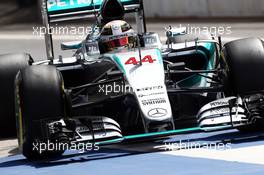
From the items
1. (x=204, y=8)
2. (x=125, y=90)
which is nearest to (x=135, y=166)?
(x=125, y=90)

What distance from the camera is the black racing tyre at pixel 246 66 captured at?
7.96 m

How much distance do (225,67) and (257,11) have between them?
37.4ft

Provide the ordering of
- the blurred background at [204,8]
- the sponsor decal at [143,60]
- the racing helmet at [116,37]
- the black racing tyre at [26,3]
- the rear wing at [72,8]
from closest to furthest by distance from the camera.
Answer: the sponsor decal at [143,60], the racing helmet at [116,37], the rear wing at [72,8], the blurred background at [204,8], the black racing tyre at [26,3]

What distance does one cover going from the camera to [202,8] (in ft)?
67.7

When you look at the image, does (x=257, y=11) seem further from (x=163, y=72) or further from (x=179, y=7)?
(x=163, y=72)

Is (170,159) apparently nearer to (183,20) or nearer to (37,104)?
(37,104)

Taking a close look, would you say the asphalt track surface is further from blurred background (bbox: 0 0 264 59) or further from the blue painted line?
blurred background (bbox: 0 0 264 59)

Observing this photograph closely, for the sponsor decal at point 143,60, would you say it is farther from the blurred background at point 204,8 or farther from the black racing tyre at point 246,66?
the blurred background at point 204,8

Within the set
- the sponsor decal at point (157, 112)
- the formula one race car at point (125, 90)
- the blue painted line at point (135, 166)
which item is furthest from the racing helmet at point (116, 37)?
the blue painted line at point (135, 166)

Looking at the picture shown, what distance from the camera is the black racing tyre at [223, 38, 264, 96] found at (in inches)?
313

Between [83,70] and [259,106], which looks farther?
[83,70]

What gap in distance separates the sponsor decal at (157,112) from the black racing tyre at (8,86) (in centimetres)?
219

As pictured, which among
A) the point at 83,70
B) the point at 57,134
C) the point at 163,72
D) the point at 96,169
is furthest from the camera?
the point at 83,70

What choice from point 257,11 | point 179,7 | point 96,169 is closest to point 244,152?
point 96,169
